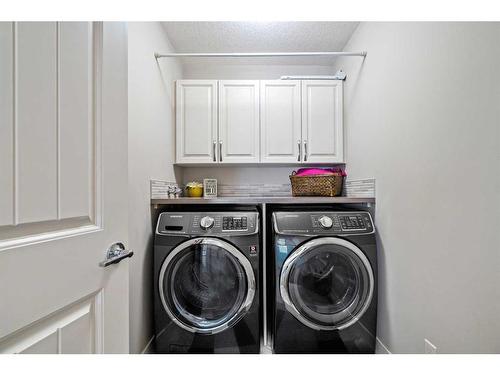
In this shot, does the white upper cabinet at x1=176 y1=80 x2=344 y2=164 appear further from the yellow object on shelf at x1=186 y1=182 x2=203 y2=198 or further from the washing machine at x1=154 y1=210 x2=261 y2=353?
the washing machine at x1=154 y1=210 x2=261 y2=353

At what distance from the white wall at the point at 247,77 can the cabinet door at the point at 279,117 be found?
1.20ft

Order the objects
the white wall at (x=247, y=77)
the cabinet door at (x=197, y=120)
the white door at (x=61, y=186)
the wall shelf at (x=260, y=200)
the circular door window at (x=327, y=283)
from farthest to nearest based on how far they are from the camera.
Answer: the white wall at (x=247, y=77) < the cabinet door at (x=197, y=120) < the wall shelf at (x=260, y=200) < the circular door window at (x=327, y=283) < the white door at (x=61, y=186)

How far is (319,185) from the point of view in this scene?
2.02 meters

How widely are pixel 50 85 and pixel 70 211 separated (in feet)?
1.02

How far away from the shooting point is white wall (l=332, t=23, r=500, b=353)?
0.91 metres

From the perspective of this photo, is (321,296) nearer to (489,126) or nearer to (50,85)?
(489,126)

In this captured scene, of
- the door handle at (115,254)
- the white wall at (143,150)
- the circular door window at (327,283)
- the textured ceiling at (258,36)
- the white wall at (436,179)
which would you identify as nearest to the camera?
the door handle at (115,254)

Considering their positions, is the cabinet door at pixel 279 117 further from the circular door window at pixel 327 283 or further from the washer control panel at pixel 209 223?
the circular door window at pixel 327 283

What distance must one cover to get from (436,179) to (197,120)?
1.83 metres

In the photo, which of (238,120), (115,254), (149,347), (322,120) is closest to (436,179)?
(322,120)

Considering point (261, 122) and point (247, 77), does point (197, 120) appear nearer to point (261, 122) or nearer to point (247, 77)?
point (261, 122)

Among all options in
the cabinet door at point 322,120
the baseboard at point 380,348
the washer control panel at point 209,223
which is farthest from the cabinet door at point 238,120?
the baseboard at point 380,348

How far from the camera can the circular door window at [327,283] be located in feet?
5.21

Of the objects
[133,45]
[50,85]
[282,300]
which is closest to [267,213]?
[282,300]
